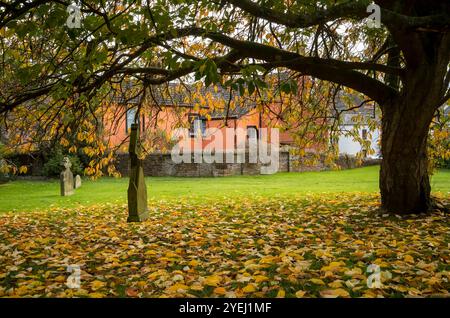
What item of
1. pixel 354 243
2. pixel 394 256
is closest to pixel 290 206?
pixel 354 243

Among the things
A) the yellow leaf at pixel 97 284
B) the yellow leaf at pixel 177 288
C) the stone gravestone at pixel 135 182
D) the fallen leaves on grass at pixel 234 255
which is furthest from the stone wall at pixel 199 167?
the yellow leaf at pixel 177 288

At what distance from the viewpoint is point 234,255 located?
5.61m

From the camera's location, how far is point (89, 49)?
20.6 ft

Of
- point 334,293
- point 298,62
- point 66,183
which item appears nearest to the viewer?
point 334,293

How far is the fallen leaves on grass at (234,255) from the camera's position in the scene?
4191 millimetres

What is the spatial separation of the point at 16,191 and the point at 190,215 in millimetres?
13529

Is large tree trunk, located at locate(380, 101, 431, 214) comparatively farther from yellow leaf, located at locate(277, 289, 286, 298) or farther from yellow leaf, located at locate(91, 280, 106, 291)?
yellow leaf, located at locate(91, 280, 106, 291)

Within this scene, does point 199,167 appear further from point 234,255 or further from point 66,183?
point 234,255

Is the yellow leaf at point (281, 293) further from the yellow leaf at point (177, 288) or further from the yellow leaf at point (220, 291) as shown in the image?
the yellow leaf at point (177, 288)

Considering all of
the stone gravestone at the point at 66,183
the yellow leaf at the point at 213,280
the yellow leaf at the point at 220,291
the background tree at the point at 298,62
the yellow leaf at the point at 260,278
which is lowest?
the yellow leaf at the point at 220,291

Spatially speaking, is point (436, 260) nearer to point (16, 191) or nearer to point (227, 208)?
point (227, 208)

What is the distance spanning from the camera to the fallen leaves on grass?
4.19m

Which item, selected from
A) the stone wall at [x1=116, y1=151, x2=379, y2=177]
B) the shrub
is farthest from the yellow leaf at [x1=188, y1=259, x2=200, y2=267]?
the shrub

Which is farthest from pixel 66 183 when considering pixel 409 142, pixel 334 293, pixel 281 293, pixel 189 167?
pixel 334 293
